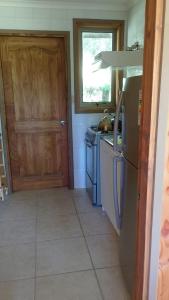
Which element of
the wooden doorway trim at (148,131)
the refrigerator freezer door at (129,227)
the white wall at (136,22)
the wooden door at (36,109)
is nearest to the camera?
the wooden doorway trim at (148,131)

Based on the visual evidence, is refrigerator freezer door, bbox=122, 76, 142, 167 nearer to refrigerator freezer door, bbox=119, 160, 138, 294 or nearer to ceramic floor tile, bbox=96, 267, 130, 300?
refrigerator freezer door, bbox=119, 160, 138, 294

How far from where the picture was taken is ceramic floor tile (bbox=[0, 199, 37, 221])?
2801mm

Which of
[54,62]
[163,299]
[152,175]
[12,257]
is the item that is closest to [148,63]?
[152,175]

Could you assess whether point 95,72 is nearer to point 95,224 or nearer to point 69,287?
point 95,224

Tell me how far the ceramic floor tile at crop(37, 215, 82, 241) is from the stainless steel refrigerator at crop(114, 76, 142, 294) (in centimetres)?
78

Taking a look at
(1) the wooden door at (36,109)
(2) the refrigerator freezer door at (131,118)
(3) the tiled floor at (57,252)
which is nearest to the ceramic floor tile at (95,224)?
(3) the tiled floor at (57,252)

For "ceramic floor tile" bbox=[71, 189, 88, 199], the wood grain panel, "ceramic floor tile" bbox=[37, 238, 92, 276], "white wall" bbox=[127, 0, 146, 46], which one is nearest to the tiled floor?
"ceramic floor tile" bbox=[37, 238, 92, 276]

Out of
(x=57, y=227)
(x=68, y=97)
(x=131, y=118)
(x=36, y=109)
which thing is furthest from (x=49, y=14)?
(x=57, y=227)

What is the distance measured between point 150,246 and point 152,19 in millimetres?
895

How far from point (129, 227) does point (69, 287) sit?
25.7 inches

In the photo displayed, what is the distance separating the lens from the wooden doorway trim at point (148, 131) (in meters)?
0.86

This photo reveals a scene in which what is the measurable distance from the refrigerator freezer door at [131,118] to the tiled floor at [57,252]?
0.99 m

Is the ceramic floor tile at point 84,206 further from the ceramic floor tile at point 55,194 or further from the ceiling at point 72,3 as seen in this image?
the ceiling at point 72,3

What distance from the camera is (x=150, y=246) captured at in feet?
3.42
